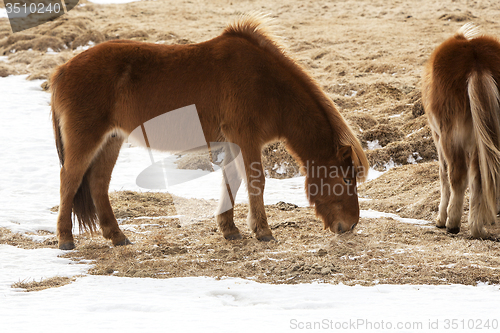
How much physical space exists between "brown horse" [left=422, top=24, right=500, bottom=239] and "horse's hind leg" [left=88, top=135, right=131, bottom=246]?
365 centimetres

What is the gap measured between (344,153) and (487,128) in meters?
1.47

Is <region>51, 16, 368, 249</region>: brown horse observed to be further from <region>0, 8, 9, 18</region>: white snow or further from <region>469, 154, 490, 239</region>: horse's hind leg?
<region>0, 8, 9, 18</region>: white snow

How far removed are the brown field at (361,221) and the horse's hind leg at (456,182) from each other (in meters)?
0.17

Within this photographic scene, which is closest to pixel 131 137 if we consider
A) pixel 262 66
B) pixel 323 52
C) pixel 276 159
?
pixel 262 66

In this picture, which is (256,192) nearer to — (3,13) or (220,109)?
(220,109)

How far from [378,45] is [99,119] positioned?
18.8m

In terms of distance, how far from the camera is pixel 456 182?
4801 millimetres

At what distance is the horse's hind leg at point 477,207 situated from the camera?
458 cm

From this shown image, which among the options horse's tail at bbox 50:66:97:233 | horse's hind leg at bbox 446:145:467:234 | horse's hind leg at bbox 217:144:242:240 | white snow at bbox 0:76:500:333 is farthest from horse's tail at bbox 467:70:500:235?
horse's tail at bbox 50:66:97:233

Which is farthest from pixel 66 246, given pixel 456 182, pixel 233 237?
pixel 456 182

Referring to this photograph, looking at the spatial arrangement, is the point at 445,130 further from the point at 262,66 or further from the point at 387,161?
the point at 387,161

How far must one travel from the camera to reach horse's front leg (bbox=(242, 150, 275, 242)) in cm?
462

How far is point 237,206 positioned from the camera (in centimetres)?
694

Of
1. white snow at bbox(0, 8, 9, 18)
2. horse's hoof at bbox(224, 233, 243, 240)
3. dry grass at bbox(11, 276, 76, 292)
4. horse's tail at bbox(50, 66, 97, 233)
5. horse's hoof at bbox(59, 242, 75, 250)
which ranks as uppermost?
white snow at bbox(0, 8, 9, 18)
